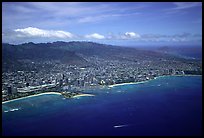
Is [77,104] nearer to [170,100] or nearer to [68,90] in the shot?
[68,90]

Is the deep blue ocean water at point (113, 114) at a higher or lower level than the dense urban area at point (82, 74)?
lower

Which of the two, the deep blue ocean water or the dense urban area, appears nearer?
the deep blue ocean water

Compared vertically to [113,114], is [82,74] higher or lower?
higher

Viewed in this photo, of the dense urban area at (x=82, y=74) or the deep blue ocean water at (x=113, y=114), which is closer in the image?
the deep blue ocean water at (x=113, y=114)

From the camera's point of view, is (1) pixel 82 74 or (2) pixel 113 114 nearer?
(2) pixel 113 114

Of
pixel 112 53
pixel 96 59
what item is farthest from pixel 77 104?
pixel 112 53
